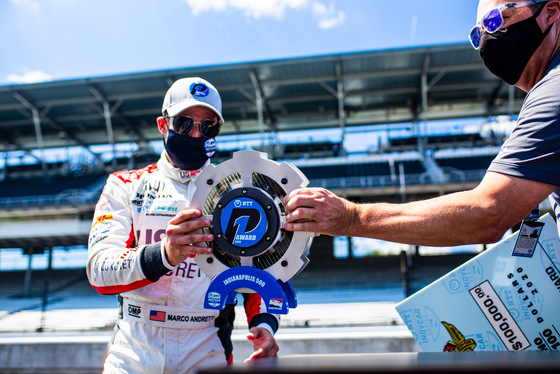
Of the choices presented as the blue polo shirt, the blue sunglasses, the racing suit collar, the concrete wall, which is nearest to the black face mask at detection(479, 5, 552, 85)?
the blue sunglasses

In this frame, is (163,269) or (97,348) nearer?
(163,269)

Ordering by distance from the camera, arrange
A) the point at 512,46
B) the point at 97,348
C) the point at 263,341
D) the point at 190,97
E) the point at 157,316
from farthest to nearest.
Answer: the point at 97,348, the point at 190,97, the point at 157,316, the point at 512,46, the point at 263,341

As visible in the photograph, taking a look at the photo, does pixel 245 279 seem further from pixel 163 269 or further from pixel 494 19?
pixel 494 19

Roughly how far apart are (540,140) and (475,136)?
69.1 feet

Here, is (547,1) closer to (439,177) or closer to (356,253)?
(439,177)

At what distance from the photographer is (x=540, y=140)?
3.92 ft

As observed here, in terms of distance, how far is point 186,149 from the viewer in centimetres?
190

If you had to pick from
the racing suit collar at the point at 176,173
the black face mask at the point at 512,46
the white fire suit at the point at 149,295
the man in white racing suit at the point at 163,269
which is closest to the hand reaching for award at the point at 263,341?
the man in white racing suit at the point at 163,269

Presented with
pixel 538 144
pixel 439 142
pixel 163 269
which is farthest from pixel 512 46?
pixel 439 142

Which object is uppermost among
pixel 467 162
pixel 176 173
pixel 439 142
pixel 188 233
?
pixel 439 142

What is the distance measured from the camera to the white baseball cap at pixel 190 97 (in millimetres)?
1857

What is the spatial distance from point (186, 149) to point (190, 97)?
0.77 feet

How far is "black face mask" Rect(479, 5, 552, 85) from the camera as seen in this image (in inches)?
59.2

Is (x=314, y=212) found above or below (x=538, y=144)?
below
